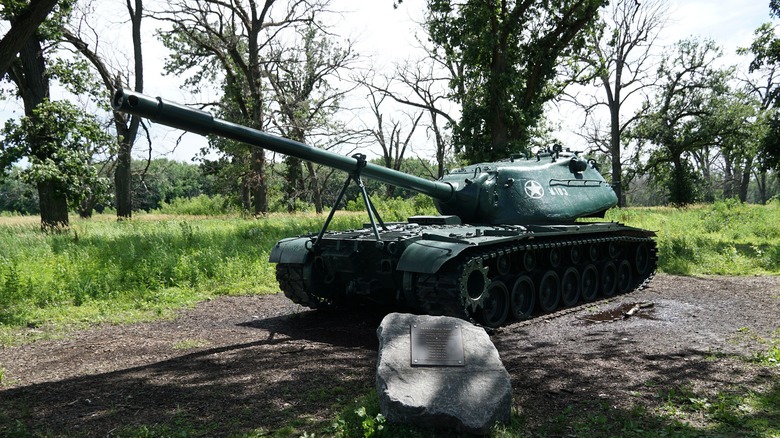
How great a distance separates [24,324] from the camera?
29.6 ft

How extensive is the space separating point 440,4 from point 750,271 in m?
11.8

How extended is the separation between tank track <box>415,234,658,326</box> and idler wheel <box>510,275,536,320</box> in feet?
0.34

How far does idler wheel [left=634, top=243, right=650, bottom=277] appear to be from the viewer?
39.3 feet

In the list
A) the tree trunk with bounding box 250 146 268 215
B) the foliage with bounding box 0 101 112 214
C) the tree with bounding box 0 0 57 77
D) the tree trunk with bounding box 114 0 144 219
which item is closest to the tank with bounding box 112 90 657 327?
the tree with bounding box 0 0 57 77

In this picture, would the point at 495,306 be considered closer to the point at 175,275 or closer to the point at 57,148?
the point at 175,275

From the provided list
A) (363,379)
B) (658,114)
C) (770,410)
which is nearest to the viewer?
(770,410)

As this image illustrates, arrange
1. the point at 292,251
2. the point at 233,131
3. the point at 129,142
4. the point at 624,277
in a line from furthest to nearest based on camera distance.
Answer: the point at 129,142, the point at 624,277, the point at 292,251, the point at 233,131

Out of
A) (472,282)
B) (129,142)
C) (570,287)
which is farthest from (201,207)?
(472,282)

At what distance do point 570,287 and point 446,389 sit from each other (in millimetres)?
6084

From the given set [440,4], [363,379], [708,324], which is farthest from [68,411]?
[440,4]

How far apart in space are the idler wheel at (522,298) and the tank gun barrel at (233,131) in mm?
1889

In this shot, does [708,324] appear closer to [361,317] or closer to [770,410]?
[770,410]

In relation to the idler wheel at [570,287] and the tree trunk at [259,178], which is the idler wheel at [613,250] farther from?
the tree trunk at [259,178]

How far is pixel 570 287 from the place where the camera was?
400 inches
